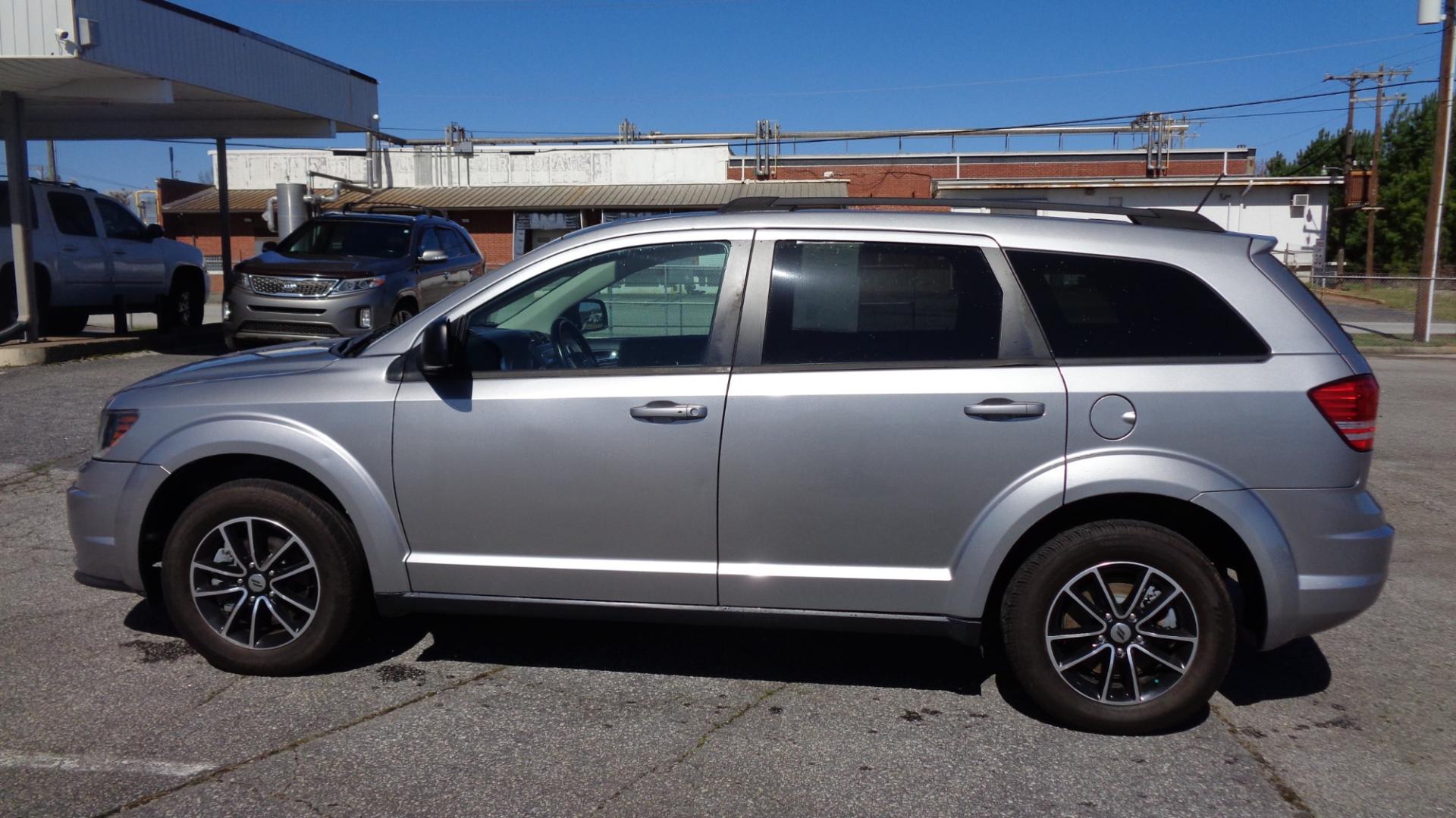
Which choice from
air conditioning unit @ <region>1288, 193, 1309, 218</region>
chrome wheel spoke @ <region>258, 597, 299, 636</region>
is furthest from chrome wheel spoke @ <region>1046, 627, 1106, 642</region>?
air conditioning unit @ <region>1288, 193, 1309, 218</region>

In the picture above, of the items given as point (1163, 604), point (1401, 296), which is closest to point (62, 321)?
point (1163, 604)

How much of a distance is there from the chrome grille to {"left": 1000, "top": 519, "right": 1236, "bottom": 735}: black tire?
10.7 m

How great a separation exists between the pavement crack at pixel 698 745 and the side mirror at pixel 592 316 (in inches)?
62.4

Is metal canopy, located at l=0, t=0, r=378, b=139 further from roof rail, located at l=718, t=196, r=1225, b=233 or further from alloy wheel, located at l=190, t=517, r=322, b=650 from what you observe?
roof rail, located at l=718, t=196, r=1225, b=233

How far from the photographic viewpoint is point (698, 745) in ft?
13.2

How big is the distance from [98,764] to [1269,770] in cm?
388

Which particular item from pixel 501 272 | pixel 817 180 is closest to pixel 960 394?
pixel 501 272

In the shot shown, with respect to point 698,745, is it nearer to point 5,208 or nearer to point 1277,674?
point 1277,674

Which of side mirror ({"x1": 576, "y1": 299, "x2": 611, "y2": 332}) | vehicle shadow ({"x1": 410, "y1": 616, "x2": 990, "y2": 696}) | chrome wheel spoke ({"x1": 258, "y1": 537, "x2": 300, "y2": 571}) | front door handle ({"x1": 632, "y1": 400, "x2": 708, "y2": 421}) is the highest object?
side mirror ({"x1": 576, "y1": 299, "x2": 611, "y2": 332})

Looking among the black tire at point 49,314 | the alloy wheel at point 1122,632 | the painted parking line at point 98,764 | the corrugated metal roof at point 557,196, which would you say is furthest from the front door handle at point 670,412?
the corrugated metal roof at point 557,196

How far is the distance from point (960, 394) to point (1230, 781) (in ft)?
5.06

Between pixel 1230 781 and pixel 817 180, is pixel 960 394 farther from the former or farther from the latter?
pixel 817 180

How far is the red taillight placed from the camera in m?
3.98

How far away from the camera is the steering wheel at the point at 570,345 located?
463 cm
